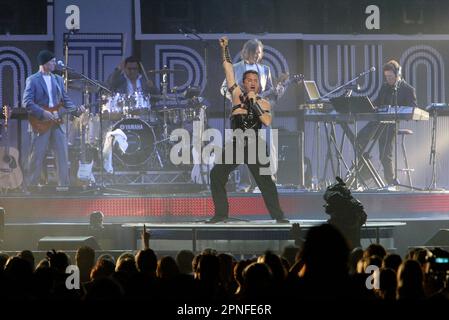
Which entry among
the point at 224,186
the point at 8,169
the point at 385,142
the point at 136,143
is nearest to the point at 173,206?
the point at 224,186

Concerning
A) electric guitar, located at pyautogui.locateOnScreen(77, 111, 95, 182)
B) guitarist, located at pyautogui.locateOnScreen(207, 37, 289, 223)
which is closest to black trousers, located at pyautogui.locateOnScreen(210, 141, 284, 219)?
guitarist, located at pyautogui.locateOnScreen(207, 37, 289, 223)

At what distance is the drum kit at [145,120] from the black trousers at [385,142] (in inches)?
112

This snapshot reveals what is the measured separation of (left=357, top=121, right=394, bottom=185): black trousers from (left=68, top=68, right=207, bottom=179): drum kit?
2850mm

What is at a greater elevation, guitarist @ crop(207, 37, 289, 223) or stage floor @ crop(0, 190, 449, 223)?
guitarist @ crop(207, 37, 289, 223)

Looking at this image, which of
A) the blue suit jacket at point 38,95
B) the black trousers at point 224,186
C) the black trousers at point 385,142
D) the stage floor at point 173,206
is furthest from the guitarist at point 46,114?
the black trousers at point 385,142

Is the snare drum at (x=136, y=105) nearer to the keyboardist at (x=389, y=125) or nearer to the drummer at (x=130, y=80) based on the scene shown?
the drummer at (x=130, y=80)

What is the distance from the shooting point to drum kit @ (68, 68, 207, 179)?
15031 millimetres

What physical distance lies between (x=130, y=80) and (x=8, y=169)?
2.77 meters

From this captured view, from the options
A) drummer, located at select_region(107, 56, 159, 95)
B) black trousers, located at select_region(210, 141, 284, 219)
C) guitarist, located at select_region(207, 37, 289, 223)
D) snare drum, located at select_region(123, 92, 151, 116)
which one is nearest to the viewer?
guitarist, located at select_region(207, 37, 289, 223)

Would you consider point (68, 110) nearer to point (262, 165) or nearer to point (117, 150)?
point (117, 150)

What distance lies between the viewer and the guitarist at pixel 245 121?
10.4 m

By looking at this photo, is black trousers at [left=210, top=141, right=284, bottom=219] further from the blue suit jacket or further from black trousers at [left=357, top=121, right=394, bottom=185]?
black trousers at [left=357, top=121, right=394, bottom=185]

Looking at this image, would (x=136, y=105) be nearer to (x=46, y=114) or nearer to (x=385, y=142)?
(x=46, y=114)
